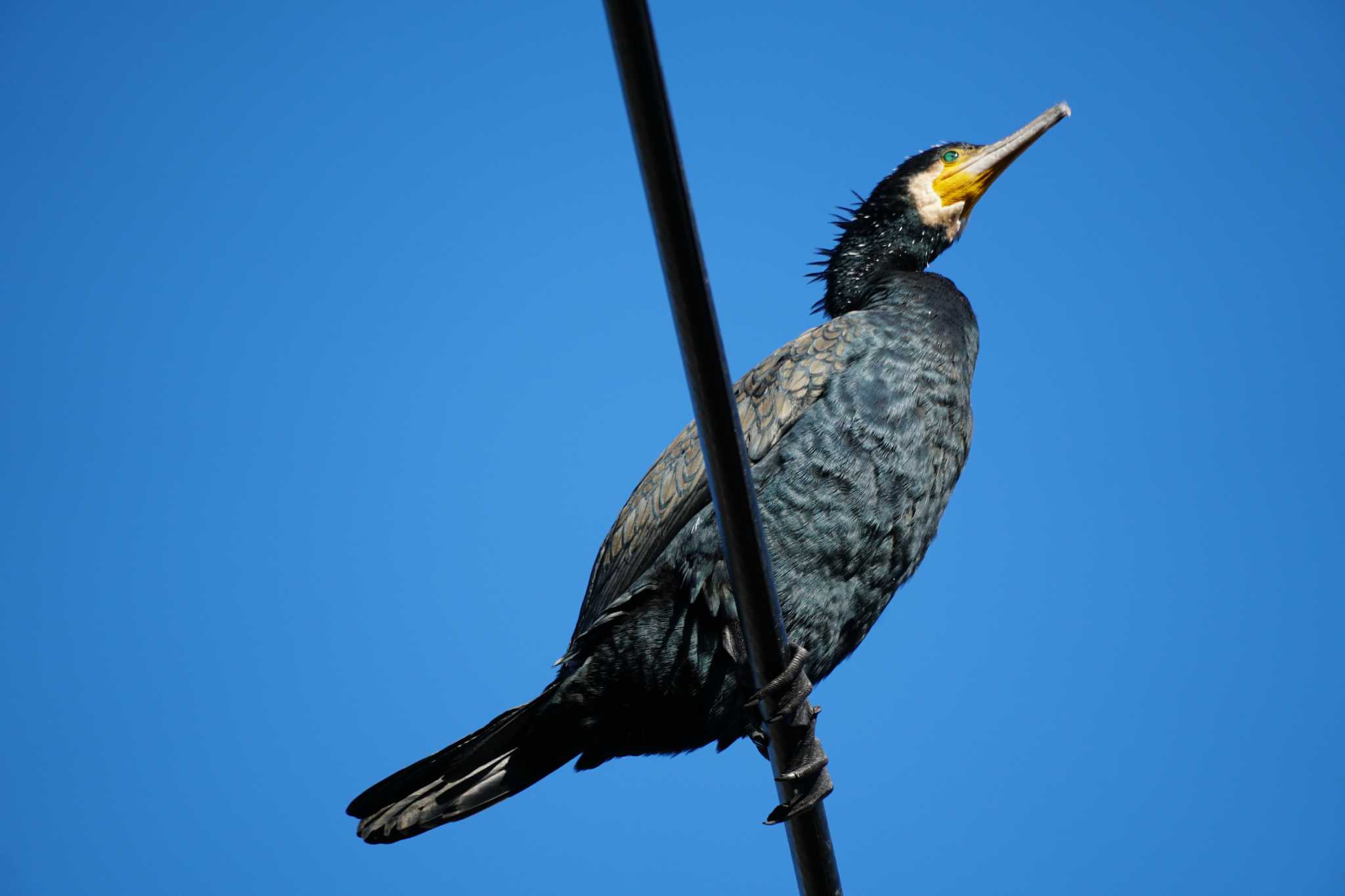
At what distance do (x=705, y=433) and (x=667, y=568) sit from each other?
5.50 ft

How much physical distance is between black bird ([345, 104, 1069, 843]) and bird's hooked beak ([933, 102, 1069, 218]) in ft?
4.56

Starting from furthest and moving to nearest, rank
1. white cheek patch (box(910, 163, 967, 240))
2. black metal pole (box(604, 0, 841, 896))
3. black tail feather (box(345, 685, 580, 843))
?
white cheek patch (box(910, 163, 967, 240)), black tail feather (box(345, 685, 580, 843)), black metal pole (box(604, 0, 841, 896))

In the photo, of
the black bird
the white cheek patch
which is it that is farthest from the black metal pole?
the white cheek patch

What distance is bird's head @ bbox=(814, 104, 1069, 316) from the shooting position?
5.36 meters

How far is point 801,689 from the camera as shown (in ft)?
10.4

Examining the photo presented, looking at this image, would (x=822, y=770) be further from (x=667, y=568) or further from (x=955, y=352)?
(x=955, y=352)

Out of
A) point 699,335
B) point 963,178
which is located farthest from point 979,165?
point 699,335

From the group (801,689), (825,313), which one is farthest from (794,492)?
(825,313)

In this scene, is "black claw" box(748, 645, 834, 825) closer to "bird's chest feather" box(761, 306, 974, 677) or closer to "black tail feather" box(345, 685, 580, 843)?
"bird's chest feather" box(761, 306, 974, 677)

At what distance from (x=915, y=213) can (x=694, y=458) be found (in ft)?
6.57

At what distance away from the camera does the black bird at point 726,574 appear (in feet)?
12.9

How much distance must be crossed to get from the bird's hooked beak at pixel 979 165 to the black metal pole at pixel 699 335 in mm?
3353

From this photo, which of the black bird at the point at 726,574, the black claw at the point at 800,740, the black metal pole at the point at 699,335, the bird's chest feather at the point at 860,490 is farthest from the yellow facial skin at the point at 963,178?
the black metal pole at the point at 699,335

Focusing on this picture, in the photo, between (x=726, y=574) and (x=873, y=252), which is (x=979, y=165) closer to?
(x=873, y=252)
